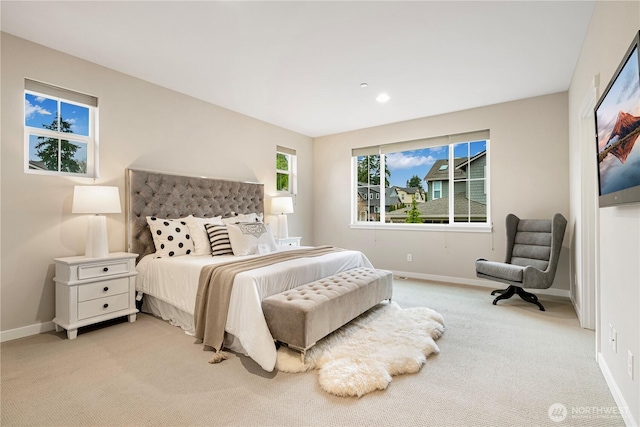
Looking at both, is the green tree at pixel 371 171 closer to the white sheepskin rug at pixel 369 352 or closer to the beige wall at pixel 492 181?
the beige wall at pixel 492 181

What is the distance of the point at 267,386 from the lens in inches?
79.0

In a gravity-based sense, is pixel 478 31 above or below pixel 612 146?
above

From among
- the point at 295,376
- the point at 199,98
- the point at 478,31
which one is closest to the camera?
the point at 295,376

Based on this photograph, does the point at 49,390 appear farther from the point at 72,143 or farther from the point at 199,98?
the point at 199,98

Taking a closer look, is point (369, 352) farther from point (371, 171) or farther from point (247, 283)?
point (371, 171)

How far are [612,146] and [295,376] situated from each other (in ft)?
7.67

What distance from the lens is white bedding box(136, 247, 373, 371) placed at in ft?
7.40

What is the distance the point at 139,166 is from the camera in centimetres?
361

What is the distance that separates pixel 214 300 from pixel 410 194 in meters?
3.93

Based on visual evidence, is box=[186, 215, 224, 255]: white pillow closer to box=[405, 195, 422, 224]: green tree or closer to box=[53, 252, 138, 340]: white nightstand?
box=[53, 252, 138, 340]: white nightstand

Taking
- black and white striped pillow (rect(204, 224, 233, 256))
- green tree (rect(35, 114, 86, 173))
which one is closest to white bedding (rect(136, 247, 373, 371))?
black and white striped pillow (rect(204, 224, 233, 256))

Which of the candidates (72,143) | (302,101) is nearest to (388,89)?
(302,101)

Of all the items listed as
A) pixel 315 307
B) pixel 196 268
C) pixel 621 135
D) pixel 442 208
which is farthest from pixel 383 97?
pixel 196 268

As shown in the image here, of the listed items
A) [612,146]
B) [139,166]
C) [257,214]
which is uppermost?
[139,166]
